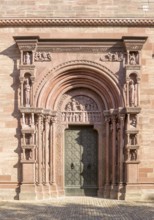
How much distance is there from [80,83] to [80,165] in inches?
118

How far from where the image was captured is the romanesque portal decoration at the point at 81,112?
18.6m

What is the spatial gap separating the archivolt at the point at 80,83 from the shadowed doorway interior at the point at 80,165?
1375 millimetres

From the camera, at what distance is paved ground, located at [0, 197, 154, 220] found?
13.1 m

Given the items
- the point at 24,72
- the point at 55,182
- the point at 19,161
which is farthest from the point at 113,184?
the point at 24,72

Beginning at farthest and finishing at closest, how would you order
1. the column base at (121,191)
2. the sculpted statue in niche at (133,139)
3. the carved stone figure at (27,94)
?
the carved stone figure at (27,94) → the sculpted statue in niche at (133,139) → the column base at (121,191)

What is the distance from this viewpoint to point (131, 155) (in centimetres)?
1752

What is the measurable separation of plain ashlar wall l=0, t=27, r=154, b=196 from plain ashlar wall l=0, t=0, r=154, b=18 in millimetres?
512

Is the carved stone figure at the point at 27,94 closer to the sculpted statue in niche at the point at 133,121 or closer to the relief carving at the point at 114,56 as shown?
the relief carving at the point at 114,56

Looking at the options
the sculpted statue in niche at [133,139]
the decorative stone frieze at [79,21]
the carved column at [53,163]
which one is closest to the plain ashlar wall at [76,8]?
the decorative stone frieze at [79,21]

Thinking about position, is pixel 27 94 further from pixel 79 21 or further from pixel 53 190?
pixel 53 190

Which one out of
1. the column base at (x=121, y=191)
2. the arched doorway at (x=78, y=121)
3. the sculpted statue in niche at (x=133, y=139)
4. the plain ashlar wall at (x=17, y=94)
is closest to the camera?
the column base at (x=121, y=191)

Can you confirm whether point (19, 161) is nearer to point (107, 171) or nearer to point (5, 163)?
point (5, 163)

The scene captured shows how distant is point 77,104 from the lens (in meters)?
18.6

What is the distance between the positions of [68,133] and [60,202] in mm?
3059
